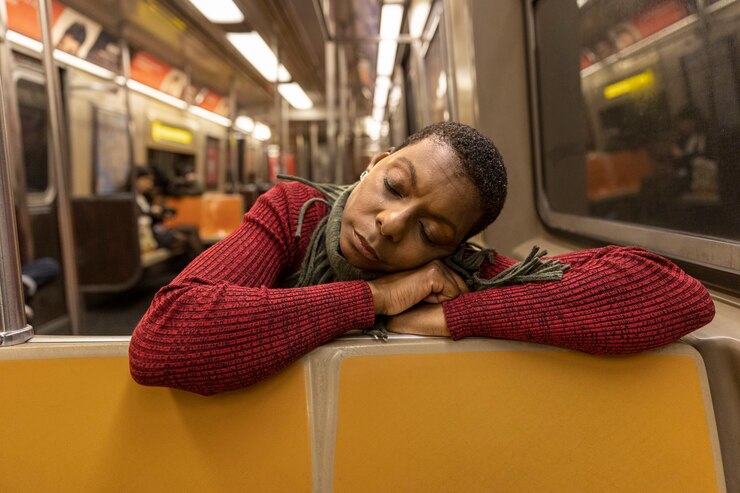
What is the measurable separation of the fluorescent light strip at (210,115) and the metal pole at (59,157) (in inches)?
247

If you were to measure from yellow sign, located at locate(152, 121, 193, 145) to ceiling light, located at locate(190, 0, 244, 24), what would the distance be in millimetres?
3970

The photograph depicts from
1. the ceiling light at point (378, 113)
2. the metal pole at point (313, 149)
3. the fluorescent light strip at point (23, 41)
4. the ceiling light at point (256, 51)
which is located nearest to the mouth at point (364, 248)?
the ceiling light at point (256, 51)

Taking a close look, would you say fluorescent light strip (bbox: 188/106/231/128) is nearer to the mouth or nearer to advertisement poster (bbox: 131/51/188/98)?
advertisement poster (bbox: 131/51/188/98)

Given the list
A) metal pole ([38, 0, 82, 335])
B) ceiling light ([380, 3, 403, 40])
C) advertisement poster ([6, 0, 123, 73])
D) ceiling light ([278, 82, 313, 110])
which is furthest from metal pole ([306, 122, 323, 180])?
metal pole ([38, 0, 82, 335])

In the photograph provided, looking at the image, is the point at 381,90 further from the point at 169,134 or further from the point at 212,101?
the point at 169,134

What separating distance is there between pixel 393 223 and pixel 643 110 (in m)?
0.97

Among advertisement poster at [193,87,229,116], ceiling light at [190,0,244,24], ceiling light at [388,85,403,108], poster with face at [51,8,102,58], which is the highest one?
advertisement poster at [193,87,229,116]

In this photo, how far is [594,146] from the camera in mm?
1760

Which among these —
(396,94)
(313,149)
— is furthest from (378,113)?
(396,94)

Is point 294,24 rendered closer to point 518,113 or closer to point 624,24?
point 518,113

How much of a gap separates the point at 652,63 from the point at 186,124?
26.5ft

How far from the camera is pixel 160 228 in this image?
217 inches

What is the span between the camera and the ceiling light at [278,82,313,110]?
7.38 m

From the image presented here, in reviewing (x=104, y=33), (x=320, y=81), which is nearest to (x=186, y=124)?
(x=320, y=81)
